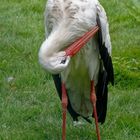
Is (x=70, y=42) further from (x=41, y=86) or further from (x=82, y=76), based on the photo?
(x=41, y=86)

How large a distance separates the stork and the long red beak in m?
0.04

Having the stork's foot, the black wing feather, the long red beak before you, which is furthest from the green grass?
the long red beak

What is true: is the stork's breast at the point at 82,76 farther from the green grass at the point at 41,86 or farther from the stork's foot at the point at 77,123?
the green grass at the point at 41,86

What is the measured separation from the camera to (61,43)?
19.1ft

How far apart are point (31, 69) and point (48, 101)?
1023mm

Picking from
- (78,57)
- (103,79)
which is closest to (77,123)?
(103,79)

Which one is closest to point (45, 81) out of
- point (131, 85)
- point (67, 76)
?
point (131, 85)

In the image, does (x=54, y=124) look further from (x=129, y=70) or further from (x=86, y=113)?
(x=129, y=70)

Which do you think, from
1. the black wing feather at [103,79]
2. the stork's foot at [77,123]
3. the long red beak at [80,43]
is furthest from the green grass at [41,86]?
the long red beak at [80,43]

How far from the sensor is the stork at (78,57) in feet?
18.7

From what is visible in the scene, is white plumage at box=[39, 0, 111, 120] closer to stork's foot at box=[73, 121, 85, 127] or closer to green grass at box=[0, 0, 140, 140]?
stork's foot at box=[73, 121, 85, 127]

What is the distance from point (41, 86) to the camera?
311 inches

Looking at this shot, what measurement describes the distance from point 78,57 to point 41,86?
1685 millimetres

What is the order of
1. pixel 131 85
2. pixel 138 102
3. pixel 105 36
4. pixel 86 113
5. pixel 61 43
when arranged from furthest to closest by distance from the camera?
pixel 131 85 → pixel 138 102 → pixel 86 113 → pixel 105 36 → pixel 61 43
